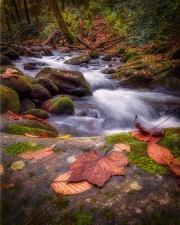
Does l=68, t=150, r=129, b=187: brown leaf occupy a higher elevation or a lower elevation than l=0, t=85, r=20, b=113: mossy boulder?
higher

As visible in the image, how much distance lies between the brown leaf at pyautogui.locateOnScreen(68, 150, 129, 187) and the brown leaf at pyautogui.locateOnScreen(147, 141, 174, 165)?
0.76 feet

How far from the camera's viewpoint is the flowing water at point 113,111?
4.84 meters

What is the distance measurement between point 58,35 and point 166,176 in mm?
18440

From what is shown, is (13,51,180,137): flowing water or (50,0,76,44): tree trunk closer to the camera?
(13,51,180,137): flowing water

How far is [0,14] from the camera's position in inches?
1040

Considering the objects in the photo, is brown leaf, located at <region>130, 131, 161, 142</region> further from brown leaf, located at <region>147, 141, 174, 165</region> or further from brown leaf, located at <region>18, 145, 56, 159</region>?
brown leaf, located at <region>18, 145, 56, 159</region>

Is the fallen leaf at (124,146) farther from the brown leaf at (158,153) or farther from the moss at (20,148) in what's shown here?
the moss at (20,148)

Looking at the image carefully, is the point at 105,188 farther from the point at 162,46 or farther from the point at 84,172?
the point at 162,46

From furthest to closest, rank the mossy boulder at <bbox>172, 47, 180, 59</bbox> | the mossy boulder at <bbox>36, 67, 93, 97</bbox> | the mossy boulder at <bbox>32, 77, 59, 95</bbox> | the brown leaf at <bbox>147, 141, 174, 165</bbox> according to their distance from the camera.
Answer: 1. the mossy boulder at <bbox>172, 47, 180, 59</bbox>
2. the mossy boulder at <bbox>36, 67, 93, 97</bbox>
3. the mossy boulder at <bbox>32, 77, 59, 95</bbox>
4. the brown leaf at <bbox>147, 141, 174, 165</bbox>

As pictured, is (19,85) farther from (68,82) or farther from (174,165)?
(174,165)

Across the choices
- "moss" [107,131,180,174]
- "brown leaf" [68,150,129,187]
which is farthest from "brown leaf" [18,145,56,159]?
"moss" [107,131,180,174]

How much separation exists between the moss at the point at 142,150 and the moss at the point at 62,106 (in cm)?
339

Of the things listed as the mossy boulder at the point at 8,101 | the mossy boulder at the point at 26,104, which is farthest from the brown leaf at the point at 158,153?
the mossy boulder at the point at 26,104

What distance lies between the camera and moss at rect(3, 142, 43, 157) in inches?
61.1
